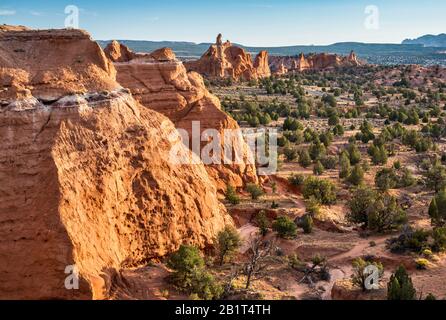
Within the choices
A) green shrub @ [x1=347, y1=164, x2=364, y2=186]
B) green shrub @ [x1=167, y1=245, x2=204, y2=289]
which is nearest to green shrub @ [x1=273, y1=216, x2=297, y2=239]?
green shrub @ [x1=167, y1=245, x2=204, y2=289]

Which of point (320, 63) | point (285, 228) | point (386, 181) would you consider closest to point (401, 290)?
point (285, 228)

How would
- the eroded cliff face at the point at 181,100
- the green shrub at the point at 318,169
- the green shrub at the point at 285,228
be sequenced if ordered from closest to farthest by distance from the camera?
the green shrub at the point at 285,228, the eroded cliff face at the point at 181,100, the green shrub at the point at 318,169

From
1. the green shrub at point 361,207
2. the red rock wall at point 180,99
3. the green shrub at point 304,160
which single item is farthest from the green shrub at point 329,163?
the green shrub at point 361,207

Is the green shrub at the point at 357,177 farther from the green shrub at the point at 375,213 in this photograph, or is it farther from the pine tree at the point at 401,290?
the pine tree at the point at 401,290

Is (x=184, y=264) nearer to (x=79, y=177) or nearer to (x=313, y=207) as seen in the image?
(x=79, y=177)

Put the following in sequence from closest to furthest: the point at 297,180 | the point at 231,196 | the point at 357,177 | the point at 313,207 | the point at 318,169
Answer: the point at 313,207 → the point at 231,196 → the point at 297,180 → the point at 357,177 → the point at 318,169

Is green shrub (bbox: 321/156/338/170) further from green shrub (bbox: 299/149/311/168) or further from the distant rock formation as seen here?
the distant rock formation

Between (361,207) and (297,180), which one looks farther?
(297,180)
